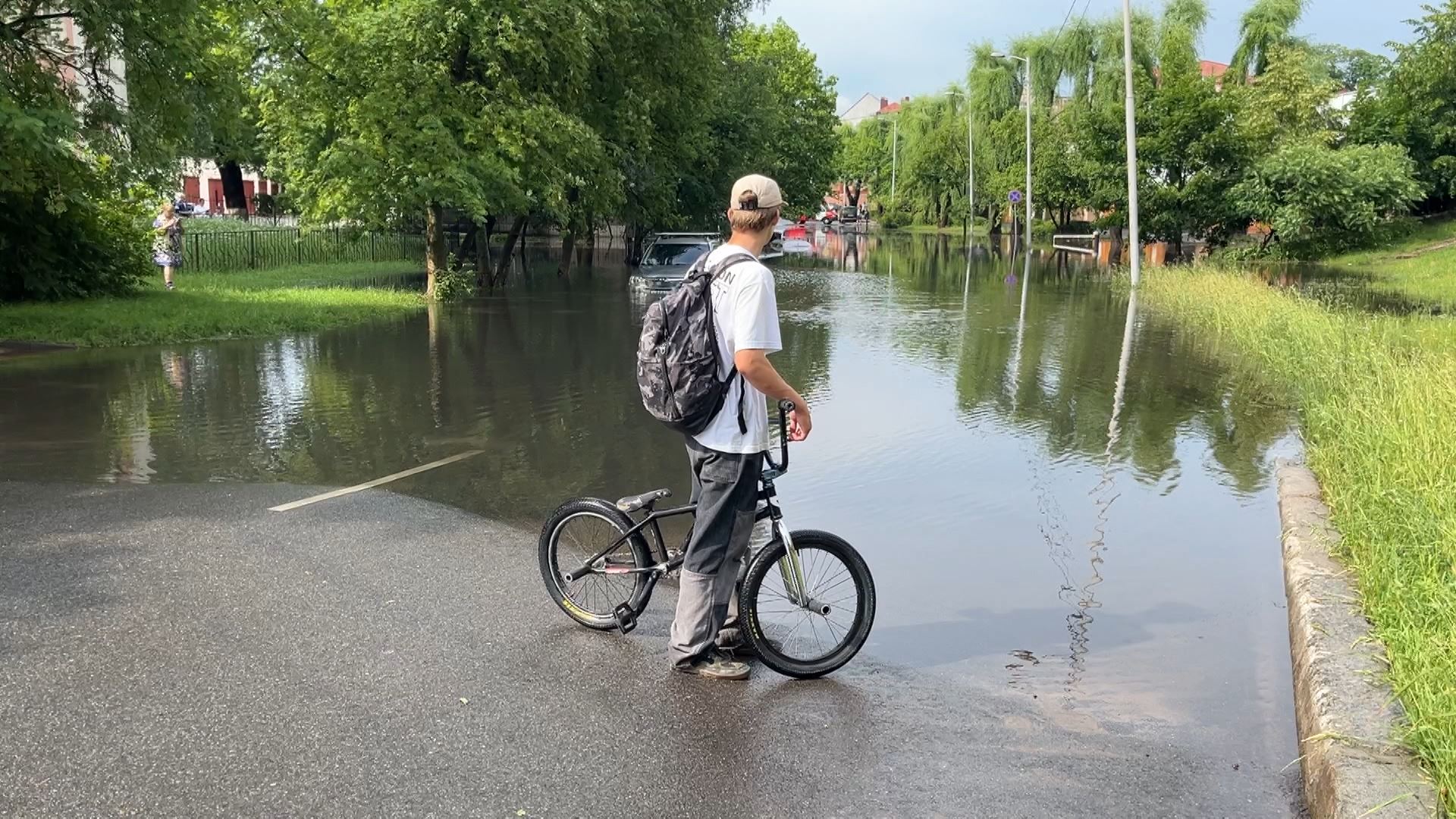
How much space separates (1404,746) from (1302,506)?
3278 mm

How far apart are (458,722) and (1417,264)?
37925mm

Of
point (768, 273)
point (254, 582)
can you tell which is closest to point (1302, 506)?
point (768, 273)

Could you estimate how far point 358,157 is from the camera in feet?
68.4

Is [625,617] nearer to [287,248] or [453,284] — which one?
[453,284]

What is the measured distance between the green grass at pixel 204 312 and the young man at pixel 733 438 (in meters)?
12.7

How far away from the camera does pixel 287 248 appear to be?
30.7 meters

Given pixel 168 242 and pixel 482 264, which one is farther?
pixel 482 264

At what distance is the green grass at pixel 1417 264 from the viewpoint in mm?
27239

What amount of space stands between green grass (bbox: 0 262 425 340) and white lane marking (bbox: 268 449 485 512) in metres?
8.00

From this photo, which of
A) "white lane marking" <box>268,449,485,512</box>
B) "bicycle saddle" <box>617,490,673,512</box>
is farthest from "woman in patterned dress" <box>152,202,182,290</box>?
"bicycle saddle" <box>617,490,673,512</box>

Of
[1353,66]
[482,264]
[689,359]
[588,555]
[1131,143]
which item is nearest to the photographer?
[689,359]

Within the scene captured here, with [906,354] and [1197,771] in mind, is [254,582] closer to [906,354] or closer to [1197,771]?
→ [1197,771]

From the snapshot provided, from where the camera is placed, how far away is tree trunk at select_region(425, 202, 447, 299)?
941 inches

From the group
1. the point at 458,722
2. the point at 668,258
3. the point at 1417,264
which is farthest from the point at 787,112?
the point at 458,722
